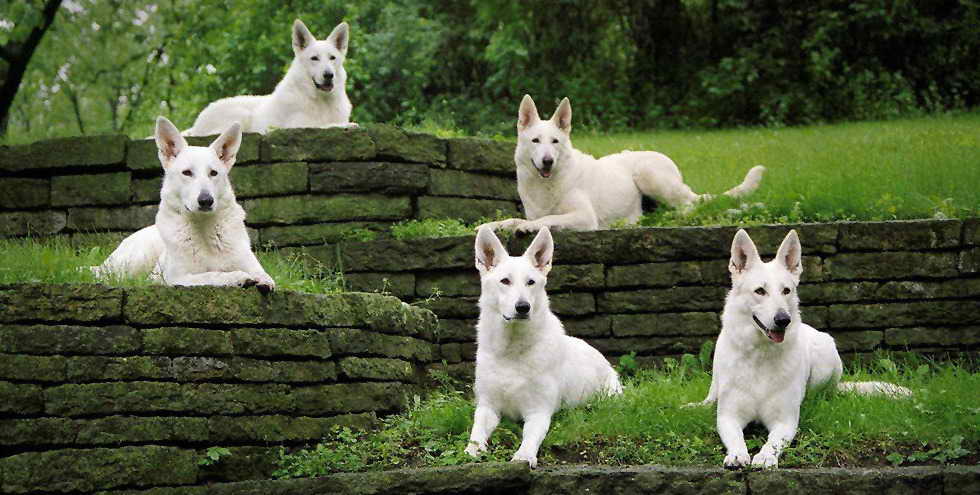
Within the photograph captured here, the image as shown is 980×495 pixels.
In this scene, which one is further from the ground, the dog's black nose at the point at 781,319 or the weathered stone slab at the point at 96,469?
the dog's black nose at the point at 781,319

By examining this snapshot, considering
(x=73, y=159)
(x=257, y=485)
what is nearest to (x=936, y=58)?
(x=73, y=159)

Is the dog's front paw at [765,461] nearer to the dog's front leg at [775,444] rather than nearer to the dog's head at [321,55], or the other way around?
the dog's front leg at [775,444]

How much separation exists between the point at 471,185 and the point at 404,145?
87cm

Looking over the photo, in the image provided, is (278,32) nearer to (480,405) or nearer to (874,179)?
(874,179)

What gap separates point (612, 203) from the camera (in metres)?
10.8

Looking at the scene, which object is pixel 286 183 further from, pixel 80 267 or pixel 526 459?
pixel 526 459

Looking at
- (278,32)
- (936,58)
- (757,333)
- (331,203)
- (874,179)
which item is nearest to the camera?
(757,333)

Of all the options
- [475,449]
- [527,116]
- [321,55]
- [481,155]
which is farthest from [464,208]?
[475,449]

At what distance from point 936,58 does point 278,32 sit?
10.8 m

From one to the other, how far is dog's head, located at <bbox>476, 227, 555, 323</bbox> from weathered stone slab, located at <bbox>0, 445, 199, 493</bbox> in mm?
2005

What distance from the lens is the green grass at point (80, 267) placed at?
738 cm

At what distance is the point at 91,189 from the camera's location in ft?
32.4

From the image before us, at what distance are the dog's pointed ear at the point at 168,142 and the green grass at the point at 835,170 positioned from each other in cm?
476

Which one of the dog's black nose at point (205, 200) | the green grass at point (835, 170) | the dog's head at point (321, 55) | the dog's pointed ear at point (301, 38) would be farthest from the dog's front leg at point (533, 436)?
the dog's pointed ear at point (301, 38)
